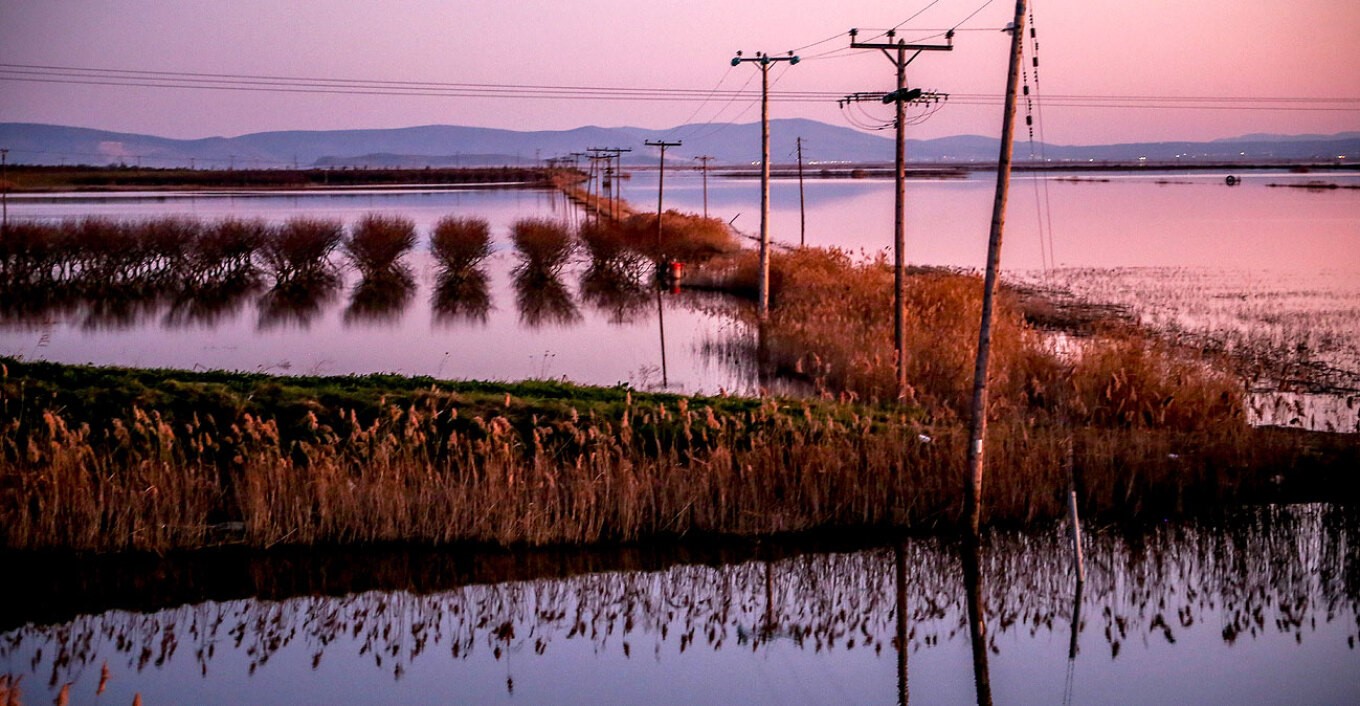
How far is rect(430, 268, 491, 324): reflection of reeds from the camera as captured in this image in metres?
34.2

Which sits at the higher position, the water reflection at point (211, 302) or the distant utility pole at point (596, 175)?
the distant utility pole at point (596, 175)

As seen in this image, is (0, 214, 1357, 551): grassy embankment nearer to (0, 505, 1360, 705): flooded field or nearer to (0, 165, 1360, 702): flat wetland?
(0, 165, 1360, 702): flat wetland

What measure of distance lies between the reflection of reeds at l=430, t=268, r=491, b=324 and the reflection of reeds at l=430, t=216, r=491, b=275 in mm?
335

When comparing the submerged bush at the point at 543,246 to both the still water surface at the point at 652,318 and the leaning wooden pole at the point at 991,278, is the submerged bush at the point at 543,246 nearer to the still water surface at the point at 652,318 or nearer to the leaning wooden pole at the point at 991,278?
the still water surface at the point at 652,318

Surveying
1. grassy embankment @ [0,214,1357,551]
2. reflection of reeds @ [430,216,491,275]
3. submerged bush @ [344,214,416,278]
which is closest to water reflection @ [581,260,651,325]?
reflection of reeds @ [430,216,491,275]

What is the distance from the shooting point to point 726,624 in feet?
37.0

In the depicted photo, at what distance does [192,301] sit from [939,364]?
83.0 feet

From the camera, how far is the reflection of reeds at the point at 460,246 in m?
41.9

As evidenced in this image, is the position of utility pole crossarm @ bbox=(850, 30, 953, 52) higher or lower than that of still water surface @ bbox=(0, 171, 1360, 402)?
higher

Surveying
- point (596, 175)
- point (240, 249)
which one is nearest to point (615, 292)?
point (240, 249)

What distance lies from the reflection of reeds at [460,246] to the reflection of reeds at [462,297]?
1.10 feet

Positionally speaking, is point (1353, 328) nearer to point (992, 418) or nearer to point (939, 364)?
point (939, 364)

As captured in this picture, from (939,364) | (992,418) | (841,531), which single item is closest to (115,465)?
(841,531)

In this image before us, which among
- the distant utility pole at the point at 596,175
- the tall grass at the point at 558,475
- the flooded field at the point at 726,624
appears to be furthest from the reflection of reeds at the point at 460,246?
the flooded field at the point at 726,624
